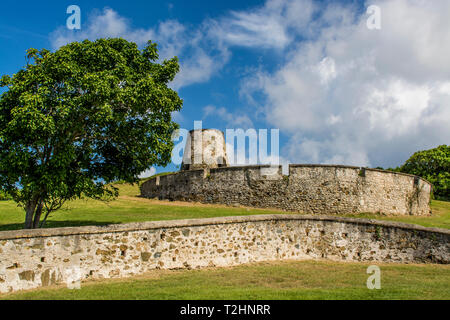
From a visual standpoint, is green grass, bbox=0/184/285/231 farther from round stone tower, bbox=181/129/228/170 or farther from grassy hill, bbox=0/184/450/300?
round stone tower, bbox=181/129/228/170

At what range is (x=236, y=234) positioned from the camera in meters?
13.6

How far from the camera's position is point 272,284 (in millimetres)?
10180

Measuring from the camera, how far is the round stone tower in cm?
3538

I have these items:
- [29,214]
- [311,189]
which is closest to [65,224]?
[29,214]

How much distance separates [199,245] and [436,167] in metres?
47.5

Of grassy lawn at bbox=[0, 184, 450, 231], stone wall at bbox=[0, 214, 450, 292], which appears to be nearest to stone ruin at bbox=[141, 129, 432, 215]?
grassy lawn at bbox=[0, 184, 450, 231]

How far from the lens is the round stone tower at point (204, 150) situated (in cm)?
3538

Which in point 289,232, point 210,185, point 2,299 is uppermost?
point 210,185

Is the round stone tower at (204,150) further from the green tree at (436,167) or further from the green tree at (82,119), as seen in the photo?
the green tree at (436,167)

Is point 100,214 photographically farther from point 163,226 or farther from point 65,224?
point 163,226

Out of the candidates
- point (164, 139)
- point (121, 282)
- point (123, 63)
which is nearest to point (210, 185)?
point (164, 139)

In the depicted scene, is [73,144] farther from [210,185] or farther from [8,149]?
[210,185]

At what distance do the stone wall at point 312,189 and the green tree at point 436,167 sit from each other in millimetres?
20678
